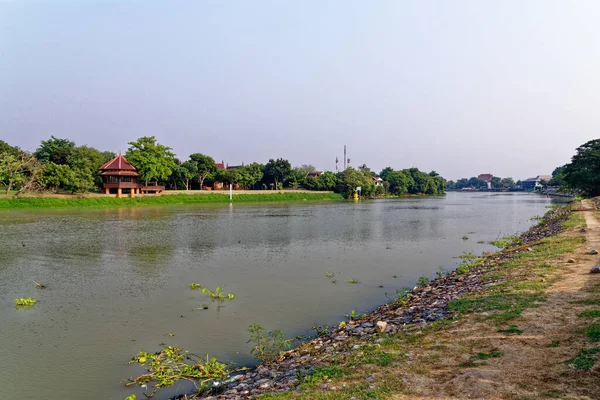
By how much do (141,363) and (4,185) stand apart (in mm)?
61970

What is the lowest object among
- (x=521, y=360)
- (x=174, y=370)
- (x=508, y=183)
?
(x=174, y=370)

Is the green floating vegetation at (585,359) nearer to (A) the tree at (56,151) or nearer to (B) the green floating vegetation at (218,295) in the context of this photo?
(B) the green floating vegetation at (218,295)

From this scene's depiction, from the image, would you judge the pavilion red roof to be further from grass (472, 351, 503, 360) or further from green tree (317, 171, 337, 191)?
grass (472, 351, 503, 360)

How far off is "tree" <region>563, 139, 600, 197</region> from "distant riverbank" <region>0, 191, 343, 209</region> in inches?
1899

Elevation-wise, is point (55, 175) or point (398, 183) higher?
point (55, 175)

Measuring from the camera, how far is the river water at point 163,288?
808 cm

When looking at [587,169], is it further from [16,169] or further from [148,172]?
[16,169]

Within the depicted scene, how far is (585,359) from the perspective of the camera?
5293mm

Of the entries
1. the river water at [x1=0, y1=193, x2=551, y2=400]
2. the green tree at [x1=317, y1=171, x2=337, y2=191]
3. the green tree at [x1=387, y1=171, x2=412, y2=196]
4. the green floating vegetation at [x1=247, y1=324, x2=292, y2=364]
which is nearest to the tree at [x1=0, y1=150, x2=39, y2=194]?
the river water at [x1=0, y1=193, x2=551, y2=400]

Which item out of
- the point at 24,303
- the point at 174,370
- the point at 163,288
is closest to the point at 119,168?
the point at 163,288

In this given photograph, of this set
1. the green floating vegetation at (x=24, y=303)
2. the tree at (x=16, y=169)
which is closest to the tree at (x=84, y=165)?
the tree at (x=16, y=169)

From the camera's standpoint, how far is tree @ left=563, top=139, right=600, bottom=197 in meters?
49.2

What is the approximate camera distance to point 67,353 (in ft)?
27.3

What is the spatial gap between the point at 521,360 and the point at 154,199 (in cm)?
6340
